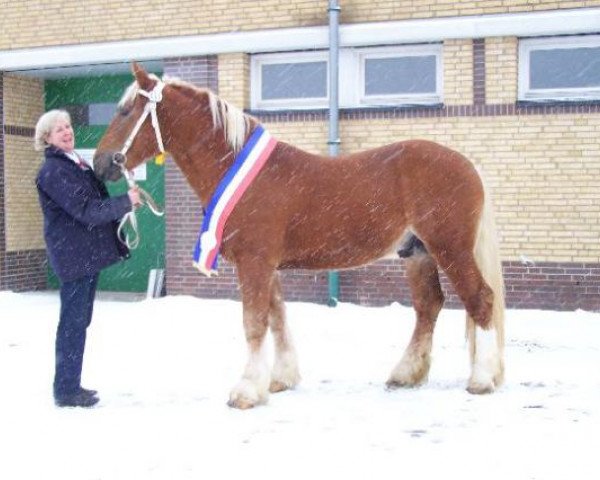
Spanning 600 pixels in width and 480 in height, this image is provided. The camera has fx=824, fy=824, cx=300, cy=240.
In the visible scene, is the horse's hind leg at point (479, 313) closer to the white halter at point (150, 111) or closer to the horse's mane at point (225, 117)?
the horse's mane at point (225, 117)

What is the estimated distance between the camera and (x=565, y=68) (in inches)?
407

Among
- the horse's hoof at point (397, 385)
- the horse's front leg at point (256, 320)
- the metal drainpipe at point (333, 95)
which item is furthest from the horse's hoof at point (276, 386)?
the metal drainpipe at point (333, 95)

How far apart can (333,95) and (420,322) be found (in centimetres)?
517

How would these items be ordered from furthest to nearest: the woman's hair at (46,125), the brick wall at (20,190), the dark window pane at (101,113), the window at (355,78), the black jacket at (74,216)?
the dark window pane at (101,113), the brick wall at (20,190), the window at (355,78), the woman's hair at (46,125), the black jacket at (74,216)

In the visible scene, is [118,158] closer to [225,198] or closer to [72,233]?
[72,233]

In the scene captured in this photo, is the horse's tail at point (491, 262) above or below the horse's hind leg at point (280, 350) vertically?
above

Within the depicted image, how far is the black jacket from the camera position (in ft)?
17.9

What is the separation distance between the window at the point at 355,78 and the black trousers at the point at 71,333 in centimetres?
610

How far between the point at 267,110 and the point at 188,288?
9.05 feet

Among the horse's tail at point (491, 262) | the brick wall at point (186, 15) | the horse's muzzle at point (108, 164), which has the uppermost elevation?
the brick wall at point (186, 15)

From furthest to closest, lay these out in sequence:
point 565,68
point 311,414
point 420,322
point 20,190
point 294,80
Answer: point 20,190, point 294,80, point 565,68, point 420,322, point 311,414

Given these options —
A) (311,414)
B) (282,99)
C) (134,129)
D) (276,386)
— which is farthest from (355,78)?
(311,414)

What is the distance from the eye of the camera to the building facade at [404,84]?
10172 millimetres

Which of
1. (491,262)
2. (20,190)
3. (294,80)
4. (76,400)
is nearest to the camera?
(76,400)
